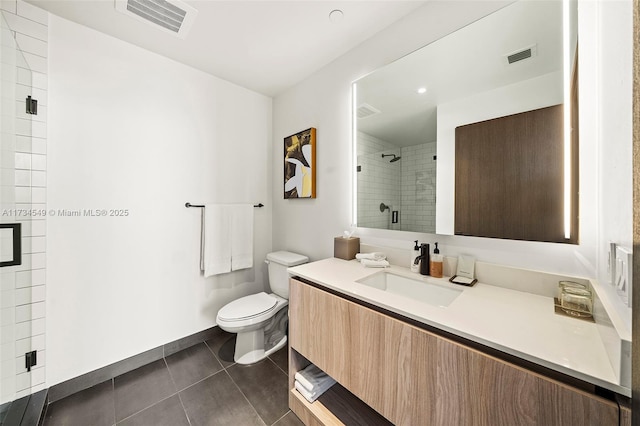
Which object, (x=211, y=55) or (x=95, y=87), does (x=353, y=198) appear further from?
(x=95, y=87)

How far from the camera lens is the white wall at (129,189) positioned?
1.46m

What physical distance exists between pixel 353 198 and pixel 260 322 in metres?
1.14

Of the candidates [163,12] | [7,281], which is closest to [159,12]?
[163,12]

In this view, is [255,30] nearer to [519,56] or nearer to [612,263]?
[519,56]

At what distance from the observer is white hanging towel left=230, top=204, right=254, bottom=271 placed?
7.01 feet

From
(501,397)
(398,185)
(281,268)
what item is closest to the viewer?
(501,397)

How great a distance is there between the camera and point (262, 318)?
5.58 feet

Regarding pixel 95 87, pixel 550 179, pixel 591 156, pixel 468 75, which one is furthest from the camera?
pixel 95 87

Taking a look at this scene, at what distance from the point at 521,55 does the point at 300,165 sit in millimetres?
1531

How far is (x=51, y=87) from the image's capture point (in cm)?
142

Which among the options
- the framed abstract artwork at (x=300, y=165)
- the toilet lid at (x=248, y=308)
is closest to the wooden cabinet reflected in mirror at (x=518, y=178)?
the framed abstract artwork at (x=300, y=165)

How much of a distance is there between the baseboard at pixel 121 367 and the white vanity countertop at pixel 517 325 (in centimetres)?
153

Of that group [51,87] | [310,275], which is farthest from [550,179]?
[51,87]

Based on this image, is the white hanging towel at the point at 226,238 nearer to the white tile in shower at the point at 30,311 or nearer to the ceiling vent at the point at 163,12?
the white tile in shower at the point at 30,311
